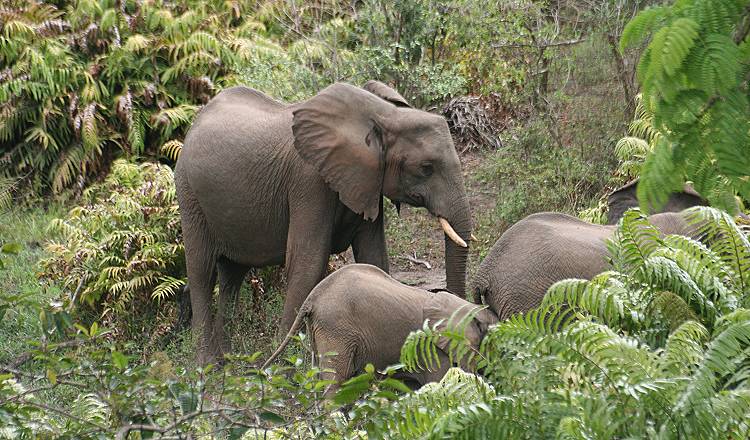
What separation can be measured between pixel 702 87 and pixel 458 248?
531 cm

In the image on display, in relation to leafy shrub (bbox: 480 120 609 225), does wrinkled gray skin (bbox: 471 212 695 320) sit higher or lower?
higher

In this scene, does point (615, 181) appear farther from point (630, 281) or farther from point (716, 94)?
point (716, 94)

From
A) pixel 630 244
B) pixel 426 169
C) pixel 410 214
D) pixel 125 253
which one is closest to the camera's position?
pixel 630 244

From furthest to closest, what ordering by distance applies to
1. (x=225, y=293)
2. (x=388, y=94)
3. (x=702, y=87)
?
(x=225, y=293) < (x=388, y=94) < (x=702, y=87)

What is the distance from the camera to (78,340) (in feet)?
15.8

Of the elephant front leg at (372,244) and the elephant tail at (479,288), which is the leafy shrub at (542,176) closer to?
the elephant front leg at (372,244)

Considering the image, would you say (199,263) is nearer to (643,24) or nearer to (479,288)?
(479,288)

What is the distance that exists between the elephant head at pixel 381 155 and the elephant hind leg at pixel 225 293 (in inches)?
61.3

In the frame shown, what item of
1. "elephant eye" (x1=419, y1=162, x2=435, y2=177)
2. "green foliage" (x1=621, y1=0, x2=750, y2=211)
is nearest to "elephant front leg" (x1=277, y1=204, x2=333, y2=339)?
"elephant eye" (x1=419, y1=162, x2=435, y2=177)

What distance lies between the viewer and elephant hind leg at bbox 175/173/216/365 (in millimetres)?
10078

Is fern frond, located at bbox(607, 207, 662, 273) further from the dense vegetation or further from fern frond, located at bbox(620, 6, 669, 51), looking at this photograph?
fern frond, located at bbox(620, 6, 669, 51)

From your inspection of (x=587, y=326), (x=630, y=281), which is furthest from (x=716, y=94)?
(x=630, y=281)

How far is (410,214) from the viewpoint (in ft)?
45.1

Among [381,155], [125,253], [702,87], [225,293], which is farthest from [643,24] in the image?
[125,253]
